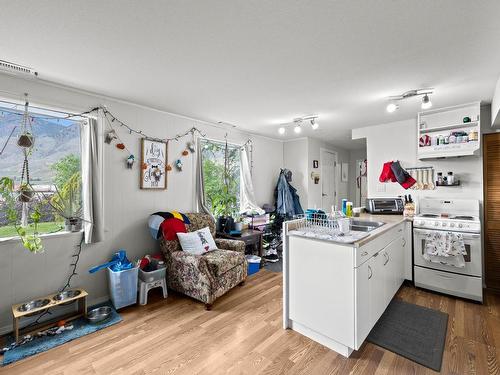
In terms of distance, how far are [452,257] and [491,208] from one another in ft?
3.31

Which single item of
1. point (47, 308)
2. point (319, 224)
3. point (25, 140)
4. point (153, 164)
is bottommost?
point (47, 308)

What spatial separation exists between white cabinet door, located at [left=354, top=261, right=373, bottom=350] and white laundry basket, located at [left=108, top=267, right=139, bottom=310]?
7.31 ft

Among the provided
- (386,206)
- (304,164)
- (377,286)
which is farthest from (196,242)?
(304,164)

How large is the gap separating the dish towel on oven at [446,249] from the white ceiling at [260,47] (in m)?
1.61

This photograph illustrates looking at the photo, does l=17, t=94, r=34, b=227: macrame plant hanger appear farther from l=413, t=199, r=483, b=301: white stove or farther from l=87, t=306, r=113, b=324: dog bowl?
l=413, t=199, r=483, b=301: white stove

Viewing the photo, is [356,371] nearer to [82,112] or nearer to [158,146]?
[158,146]

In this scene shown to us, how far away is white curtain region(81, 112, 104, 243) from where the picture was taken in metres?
2.64

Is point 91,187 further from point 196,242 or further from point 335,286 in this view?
point 335,286

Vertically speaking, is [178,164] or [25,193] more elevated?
[178,164]

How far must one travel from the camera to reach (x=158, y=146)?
3.30 m

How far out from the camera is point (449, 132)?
3.26 meters

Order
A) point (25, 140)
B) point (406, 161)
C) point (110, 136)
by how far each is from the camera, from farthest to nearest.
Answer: point (406, 161) → point (110, 136) → point (25, 140)

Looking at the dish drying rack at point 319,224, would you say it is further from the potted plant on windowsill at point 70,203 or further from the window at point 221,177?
the potted plant on windowsill at point 70,203

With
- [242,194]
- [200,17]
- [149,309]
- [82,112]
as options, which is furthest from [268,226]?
[200,17]
